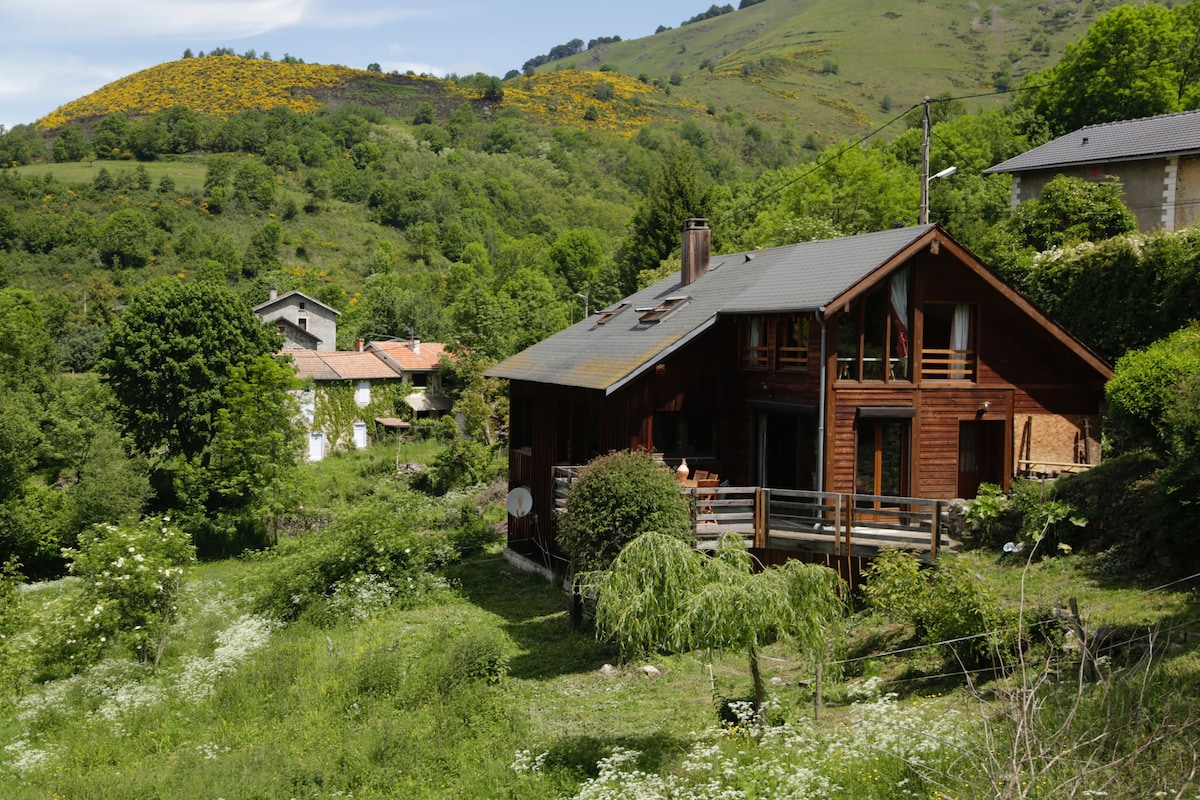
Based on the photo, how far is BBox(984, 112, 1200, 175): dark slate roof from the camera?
108 ft

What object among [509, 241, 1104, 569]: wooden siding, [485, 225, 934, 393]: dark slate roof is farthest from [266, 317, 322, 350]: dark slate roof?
[509, 241, 1104, 569]: wooden siding

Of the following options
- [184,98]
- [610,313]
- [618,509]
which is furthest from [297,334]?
[184,98]

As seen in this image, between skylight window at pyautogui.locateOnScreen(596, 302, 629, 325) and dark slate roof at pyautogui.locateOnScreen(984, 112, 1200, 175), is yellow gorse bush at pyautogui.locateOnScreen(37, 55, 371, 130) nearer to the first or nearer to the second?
dark slate roof at pyautogui.locateOnScreen(984, 112, 1200, 175)

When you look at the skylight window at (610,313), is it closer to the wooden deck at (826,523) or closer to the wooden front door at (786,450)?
the wooden front door at (786,450)

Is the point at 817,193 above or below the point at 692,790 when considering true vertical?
above

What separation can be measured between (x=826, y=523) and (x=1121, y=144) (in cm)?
2432

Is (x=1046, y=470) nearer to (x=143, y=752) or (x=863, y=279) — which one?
(x=863, y=279)

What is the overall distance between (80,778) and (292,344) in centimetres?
5760

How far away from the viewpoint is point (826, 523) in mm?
18000

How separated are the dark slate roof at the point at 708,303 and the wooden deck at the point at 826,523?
340 cm

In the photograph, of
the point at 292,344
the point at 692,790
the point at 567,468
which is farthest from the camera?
the point at 292,344

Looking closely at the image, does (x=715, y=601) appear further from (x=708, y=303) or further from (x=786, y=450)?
(x=708, y=303)

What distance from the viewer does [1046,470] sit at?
2025 centimetres

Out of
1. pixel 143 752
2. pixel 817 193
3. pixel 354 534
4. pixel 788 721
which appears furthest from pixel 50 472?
pixel 817 193
